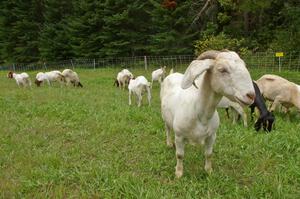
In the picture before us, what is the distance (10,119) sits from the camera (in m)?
8.10

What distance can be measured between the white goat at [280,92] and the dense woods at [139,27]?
932 centimetres

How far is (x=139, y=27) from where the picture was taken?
31.5 m

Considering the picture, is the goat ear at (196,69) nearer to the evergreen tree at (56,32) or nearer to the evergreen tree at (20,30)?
the evergreen tree at (56,32)

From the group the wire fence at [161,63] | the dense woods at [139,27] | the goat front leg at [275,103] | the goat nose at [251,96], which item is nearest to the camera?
the goat nose at [251,96]

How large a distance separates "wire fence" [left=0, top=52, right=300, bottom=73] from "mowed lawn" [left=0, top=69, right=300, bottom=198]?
36.0 feet

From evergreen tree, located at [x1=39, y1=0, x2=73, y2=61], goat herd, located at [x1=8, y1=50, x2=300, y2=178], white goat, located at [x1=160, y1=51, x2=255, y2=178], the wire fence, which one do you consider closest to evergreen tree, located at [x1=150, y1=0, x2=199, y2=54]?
the wire fence

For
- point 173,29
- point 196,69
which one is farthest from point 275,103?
point 173,29

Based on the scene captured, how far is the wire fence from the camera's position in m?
17.7

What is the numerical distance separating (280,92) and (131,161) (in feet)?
16.2

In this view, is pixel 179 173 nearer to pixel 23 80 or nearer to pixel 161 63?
pixel 23 80

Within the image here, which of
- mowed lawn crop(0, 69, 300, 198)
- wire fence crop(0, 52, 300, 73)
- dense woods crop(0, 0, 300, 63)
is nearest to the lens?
mowed lawn crop(0, 69, 300, 198)

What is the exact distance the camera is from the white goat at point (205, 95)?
352cm

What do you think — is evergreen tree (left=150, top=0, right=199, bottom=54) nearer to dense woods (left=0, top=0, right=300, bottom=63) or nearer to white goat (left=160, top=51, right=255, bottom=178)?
dense woods (left=0, top=0, right=300, bottom=63)

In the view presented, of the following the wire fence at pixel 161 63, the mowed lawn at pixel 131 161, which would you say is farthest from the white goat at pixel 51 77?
the mowed lawn at pixel 131 161
